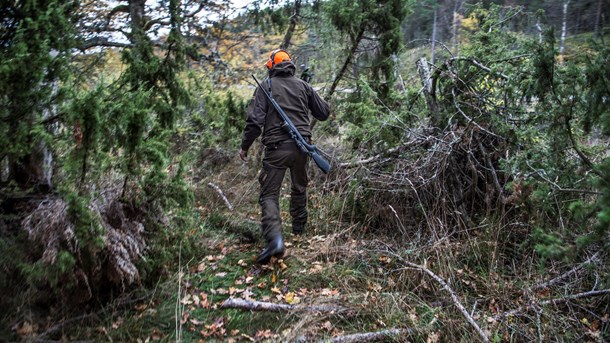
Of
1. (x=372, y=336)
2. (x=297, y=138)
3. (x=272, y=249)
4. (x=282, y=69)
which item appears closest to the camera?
(x=372, y=336)

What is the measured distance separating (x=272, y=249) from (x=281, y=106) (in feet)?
5.57

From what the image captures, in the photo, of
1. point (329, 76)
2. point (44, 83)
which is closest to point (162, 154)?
point (44, 83)

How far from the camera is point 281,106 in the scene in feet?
16.1

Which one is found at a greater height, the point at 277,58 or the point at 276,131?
the point at 277,58

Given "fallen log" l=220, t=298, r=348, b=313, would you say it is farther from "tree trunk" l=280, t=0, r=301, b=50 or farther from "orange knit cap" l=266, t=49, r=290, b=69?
"tree trunk" l=280, t=0, r=301, b=50

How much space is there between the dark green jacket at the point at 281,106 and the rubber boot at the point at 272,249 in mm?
1138

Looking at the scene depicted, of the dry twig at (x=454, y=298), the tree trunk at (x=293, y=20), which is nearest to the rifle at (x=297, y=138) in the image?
the dry twig at (x=454, y=298)

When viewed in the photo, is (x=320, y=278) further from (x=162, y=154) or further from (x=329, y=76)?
(x=329, y=76)

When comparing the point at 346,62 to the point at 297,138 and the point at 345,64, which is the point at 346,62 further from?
the point at 297,138

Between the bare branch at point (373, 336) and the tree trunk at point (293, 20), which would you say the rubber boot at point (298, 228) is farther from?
the tree trunk at point (293, 20)

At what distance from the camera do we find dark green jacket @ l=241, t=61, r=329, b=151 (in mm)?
4787

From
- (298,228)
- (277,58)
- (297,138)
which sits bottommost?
(298,228)

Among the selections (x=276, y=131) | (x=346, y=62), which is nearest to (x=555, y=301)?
(x=276, y=131)

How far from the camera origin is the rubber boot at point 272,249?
446cm
